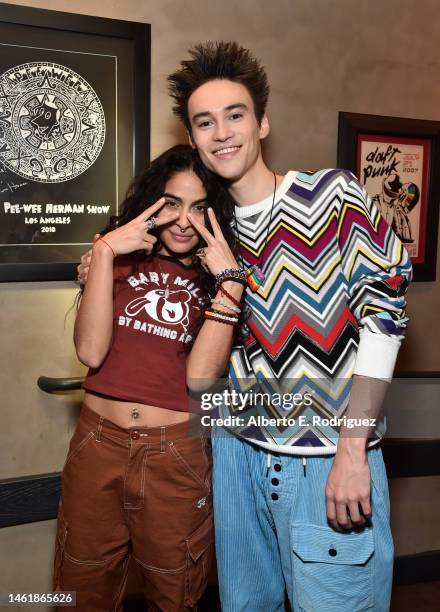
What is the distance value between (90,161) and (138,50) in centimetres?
42

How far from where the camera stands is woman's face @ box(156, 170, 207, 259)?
1709 mm

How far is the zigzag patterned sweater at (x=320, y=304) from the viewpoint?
141cm

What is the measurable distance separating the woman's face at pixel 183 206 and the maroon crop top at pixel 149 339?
0.36ft

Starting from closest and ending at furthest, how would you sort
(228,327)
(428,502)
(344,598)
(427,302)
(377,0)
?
(344,598)
(228,327)
(377,0)
(427,302)
(428,502)

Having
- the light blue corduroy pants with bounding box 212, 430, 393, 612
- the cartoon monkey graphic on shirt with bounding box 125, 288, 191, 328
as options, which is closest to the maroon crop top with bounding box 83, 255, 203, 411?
the cartoon monkey graphic on shirt with bounding box 125, 288, 191, 328

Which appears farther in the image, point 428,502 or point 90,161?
point 428,502

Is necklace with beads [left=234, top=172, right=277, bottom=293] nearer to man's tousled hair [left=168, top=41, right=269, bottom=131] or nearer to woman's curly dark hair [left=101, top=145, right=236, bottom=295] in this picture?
woman's curly dark hair [left=101, top=145, right=236, bottom=295]

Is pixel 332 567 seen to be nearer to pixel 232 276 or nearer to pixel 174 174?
pixel 232 276

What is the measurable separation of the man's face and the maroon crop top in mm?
377

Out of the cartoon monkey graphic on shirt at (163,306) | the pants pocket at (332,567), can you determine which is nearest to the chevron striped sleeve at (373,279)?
the pants pocket at (332,567)

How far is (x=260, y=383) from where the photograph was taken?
1582 millimetres

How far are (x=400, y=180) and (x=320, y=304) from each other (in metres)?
1.33

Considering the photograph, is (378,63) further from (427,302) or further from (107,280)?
(107,280)

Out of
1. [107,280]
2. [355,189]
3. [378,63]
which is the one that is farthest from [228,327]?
[378,63]
